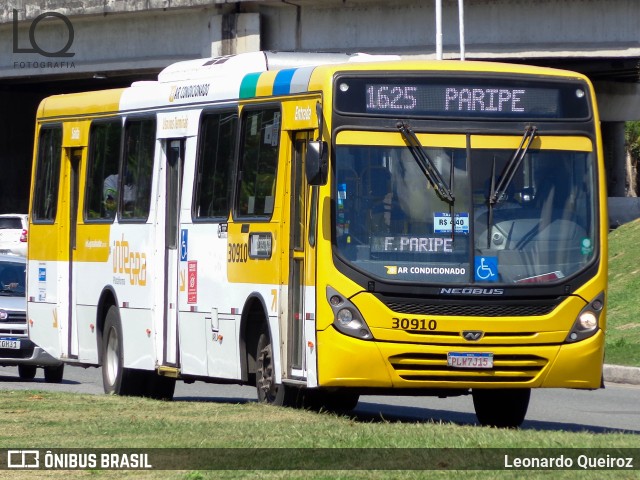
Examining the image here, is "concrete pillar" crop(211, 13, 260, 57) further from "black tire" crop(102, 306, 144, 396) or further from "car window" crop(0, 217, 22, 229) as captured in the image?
"black tire" crop(102, 306, 144, 396)

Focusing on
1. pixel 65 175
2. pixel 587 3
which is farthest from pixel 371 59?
pixel 587 3

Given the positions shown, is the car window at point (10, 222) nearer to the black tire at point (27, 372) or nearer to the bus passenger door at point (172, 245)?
the black tire at point (27, 372)

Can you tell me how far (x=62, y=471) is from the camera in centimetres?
914

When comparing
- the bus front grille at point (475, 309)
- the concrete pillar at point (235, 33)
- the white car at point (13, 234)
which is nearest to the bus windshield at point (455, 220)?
the bus front grille at point (475, 309)

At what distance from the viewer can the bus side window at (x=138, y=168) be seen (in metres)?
16.1

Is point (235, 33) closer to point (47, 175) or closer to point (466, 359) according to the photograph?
point (47, 175)

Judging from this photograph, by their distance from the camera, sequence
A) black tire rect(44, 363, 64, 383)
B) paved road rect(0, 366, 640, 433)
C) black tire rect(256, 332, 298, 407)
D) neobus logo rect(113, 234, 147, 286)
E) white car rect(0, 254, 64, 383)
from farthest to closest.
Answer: black tire rect(44, 363, 64, 383) < white car rect(0, 254, 64, 383) < neobus logo rect(113, 234, 147, 286) < paved road rect(0, 366, 640, 433) < black tire rect(256, 332, 298, 407)

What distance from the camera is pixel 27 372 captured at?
22797 mm

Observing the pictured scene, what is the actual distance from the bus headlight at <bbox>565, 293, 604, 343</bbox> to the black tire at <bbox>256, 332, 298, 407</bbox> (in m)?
2.60

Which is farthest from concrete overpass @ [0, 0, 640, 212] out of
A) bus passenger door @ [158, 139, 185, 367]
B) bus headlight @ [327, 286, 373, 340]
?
bus headlight @ [327, 286, 373, 340]

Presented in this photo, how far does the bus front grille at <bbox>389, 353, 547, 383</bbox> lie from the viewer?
12.2 m

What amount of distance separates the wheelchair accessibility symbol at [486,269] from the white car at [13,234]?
37007 mm

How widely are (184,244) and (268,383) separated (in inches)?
83.9

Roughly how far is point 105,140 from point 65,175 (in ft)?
3.67
